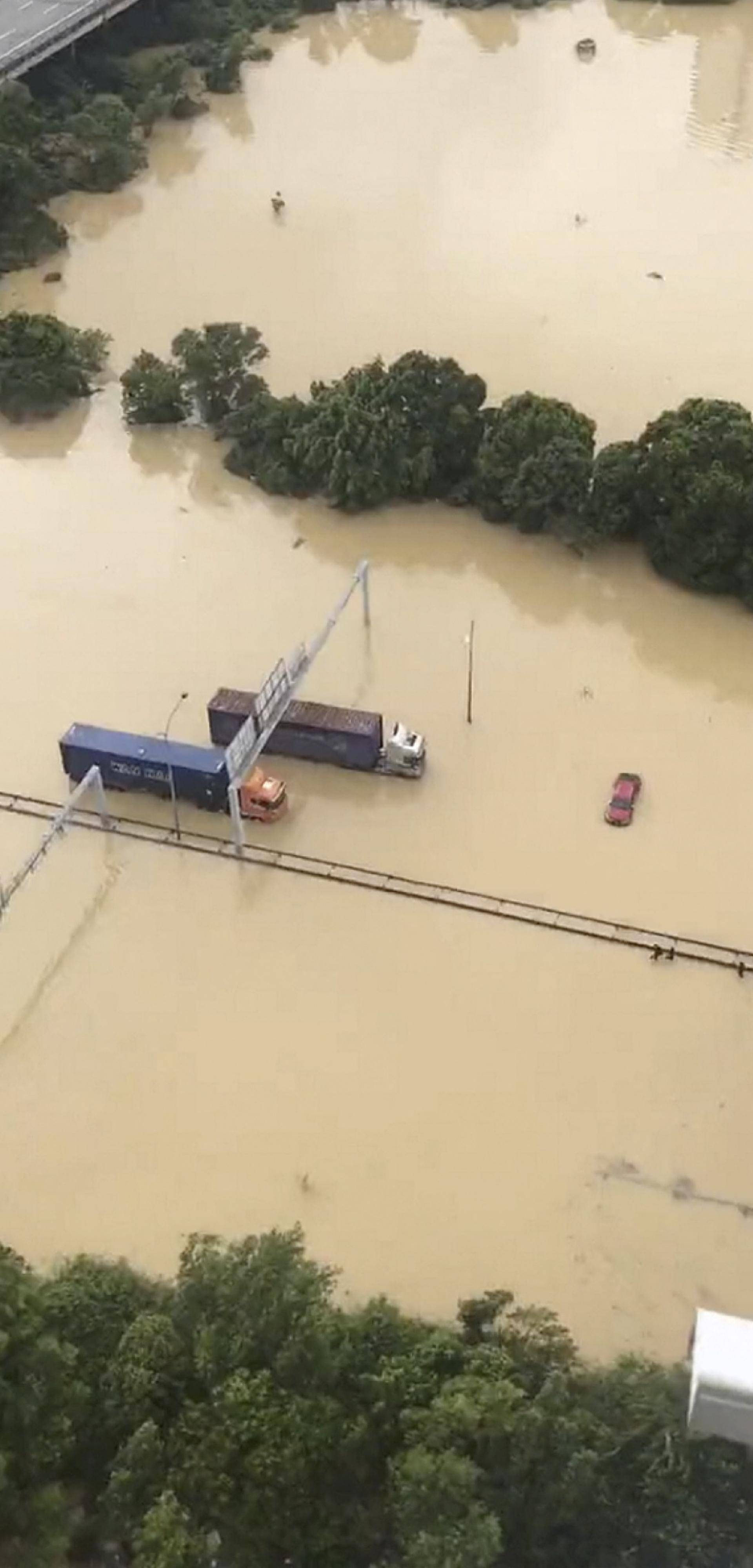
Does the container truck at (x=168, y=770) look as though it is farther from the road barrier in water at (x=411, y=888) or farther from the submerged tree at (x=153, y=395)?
the submerged tree at (x=153, y=395)

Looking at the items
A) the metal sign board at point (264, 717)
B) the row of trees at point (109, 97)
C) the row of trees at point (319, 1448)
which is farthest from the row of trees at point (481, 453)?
the row of trees at point (319, 1448)

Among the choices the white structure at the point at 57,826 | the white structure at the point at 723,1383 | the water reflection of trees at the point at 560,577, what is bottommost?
the white structure at the point at 723,1383

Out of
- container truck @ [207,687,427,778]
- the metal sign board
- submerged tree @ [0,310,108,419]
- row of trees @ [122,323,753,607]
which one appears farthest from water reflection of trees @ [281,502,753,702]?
submerged tree @ [0,310,108,419]

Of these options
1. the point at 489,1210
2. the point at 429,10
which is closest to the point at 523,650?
the point at 489,1210

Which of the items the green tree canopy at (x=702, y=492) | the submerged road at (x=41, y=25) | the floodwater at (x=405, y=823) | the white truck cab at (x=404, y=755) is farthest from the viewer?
the submerged road at (x=41, y=25)

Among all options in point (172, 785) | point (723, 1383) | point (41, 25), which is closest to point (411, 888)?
point (172, 785)

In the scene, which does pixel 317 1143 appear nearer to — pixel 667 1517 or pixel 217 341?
pixel 667 1517

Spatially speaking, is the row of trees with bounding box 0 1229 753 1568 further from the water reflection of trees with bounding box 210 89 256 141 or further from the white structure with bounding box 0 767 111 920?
the water reflection of trees with bounding box 210 89 256 141
